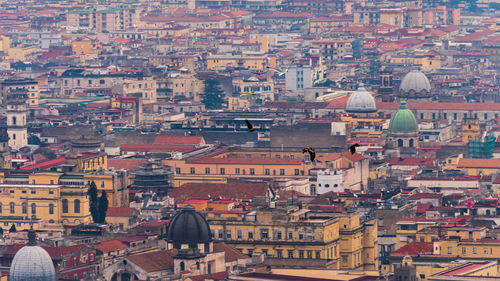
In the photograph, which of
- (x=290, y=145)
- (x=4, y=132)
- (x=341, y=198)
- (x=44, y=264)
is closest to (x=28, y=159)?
(x=4, y=132)

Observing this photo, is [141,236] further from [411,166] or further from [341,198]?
[411,166]

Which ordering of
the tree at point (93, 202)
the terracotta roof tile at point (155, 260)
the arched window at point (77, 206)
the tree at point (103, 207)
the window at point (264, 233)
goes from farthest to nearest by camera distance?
the arched window at point (77, 206) < the tree at point (93, 202) < the tree at point (103, 207) < the window at point (264, 233) < the terracotta roof tile at point (155, 260)

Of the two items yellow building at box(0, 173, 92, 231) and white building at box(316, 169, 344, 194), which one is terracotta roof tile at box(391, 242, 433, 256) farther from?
white building at box(316, 169, 344, 194)

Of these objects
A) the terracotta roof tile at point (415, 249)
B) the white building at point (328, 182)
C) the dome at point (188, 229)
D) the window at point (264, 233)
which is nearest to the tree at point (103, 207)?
the window at point (264, 233)

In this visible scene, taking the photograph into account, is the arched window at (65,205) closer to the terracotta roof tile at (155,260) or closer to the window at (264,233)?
the window at (264,233)

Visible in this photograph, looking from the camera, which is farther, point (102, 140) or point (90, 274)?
point (102, 140)

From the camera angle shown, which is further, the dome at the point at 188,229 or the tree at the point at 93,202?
the tree at the point at 93,202
